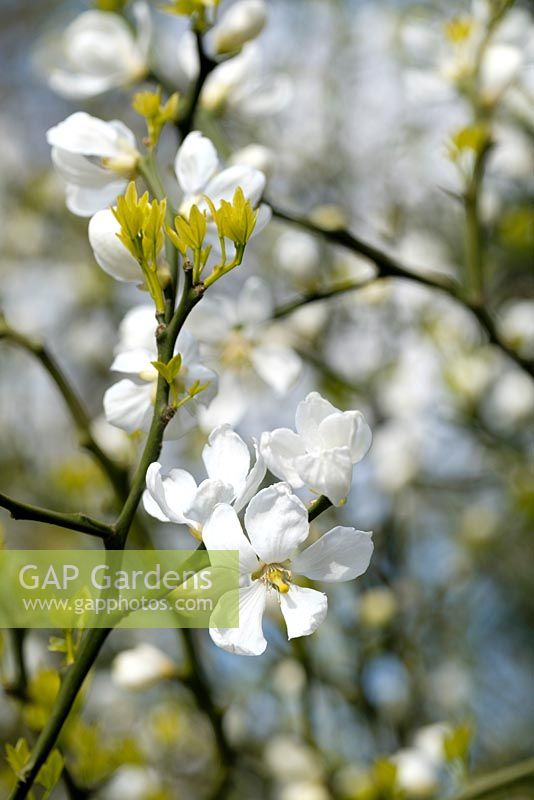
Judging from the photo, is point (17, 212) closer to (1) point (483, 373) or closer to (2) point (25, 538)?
(2) point (25, 538)

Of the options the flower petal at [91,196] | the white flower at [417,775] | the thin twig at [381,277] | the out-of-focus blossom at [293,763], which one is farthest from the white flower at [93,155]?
the out-of-focus blossom at [293,763]

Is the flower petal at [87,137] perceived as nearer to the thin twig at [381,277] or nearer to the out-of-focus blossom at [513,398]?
the thin twig at [381,277]

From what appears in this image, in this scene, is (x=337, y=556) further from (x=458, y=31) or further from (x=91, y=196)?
(x=458, y=31)

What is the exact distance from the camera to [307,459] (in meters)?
0.66

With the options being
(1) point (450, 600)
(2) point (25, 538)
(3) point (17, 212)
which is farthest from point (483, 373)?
(3) point (17, 212)

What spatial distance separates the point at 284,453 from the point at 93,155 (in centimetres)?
40

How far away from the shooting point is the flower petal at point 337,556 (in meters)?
0.66


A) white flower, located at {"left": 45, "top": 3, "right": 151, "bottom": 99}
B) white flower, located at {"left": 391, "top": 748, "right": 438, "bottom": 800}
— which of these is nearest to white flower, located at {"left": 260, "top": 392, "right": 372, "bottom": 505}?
white flower, located at {"left": 45, "top": 3, "right": 151, "bottom": 99}

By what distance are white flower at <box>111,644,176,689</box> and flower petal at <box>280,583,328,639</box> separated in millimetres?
680

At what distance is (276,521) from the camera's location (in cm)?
64

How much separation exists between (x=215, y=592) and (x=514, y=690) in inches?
87.0

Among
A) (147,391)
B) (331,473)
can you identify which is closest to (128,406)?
(147,391)

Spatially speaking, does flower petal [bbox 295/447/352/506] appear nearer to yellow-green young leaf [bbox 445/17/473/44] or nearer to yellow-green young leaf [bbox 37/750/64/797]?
yellow-green young leaf [bbox 37/750/64/797]

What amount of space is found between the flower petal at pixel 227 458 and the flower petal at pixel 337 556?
0.07 meters
